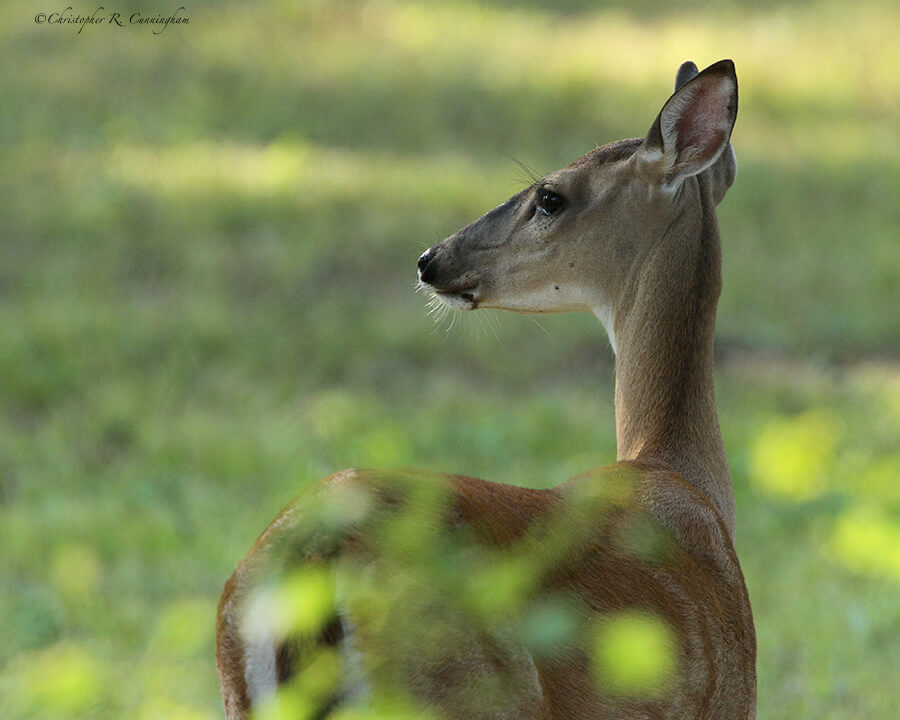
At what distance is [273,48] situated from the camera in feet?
40.3

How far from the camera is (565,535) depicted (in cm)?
254

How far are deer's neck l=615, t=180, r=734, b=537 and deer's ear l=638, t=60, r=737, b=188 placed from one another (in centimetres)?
14

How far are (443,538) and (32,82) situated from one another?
10094mm

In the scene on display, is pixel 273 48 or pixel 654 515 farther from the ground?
pixel 273 48

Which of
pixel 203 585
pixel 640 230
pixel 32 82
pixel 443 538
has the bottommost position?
pixel 203 585

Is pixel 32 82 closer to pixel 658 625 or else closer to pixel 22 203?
pixel 22 203

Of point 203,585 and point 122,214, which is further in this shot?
point 122,214

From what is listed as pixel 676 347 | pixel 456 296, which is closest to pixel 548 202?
pixel 456 296

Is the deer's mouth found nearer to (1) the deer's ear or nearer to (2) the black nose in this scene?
(2) the black nose

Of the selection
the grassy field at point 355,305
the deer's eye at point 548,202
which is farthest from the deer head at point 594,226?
the grassy field at point 355,305

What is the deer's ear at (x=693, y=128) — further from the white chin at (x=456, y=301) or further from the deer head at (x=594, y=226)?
the white chin at (x=456, y=301)

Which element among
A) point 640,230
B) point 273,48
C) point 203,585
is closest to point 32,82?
point 273,48

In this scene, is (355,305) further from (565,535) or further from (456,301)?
(565,535)

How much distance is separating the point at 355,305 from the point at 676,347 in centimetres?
548
